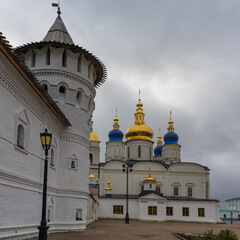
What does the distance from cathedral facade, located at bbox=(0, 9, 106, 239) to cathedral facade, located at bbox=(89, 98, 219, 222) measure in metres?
16.3

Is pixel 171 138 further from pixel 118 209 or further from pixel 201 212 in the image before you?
pixel 118 209

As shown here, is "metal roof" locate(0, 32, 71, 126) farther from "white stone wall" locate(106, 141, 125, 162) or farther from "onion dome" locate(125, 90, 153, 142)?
"onion dome" locate(125, 90, 153, 142)

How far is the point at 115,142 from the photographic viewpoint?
5606cm

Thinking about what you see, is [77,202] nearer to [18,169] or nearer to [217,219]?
[18,169]

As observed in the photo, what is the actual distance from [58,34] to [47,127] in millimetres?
7457

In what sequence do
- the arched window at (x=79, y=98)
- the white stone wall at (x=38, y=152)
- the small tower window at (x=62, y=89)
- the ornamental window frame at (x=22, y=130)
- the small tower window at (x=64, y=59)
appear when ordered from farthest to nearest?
the arched window at (x=79, y=98) → the small tower window at (x=64, y=59) → the small tower window at (x=62, y=89) → the ornamental window frame at (x=22, y=130) → the white stone wall at (x=38, y=152)

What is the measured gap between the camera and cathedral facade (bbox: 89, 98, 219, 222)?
1738 inches

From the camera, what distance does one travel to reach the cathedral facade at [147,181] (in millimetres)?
44156

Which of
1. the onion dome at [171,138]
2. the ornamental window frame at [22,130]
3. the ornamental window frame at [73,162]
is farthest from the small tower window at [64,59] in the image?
the onion dome at [171,138]

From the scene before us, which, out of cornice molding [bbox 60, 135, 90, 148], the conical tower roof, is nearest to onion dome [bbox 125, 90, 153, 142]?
the conical tower roof

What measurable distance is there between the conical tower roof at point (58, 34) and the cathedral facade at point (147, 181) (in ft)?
58.1

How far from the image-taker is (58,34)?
2194 cm

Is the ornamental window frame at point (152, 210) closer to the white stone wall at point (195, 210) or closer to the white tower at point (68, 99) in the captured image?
the white stone wall at point (195, 210)

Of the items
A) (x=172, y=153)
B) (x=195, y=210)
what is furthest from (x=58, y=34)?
(x=172, y=153)
